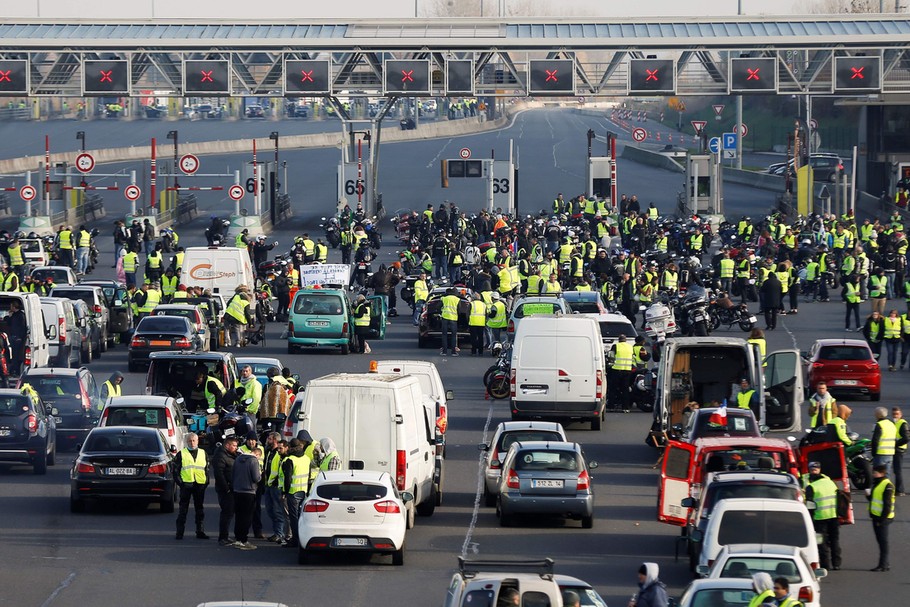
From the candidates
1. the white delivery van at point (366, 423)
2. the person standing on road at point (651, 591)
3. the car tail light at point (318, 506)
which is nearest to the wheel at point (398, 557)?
the car tail light at point (318, 506)

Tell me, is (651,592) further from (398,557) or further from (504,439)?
(504,439)

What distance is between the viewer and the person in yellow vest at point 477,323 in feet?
123

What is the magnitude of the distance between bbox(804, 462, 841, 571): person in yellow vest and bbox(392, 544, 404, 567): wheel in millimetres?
4286

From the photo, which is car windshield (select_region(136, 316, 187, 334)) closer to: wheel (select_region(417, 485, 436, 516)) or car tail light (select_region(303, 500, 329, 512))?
wheel (select_region(417, 485, 436, 516))

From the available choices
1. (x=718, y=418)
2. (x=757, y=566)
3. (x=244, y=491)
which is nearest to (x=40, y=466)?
(x=244, y=491)

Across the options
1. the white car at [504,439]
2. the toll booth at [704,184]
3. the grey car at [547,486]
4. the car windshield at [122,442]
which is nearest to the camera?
the grey car at [547,486]

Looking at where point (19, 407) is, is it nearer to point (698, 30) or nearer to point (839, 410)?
point (839, 410)

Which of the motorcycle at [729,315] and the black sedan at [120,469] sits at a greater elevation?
the motorcycle at [729,315]

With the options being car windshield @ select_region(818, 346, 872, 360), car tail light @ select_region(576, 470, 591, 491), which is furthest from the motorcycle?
car tail light @ select_region(576, 470, 591, 491)

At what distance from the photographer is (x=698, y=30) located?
2224 inches

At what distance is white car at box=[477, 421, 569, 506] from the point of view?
2280 cm

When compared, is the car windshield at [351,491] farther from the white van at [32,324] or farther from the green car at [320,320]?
the green car at [320,320]

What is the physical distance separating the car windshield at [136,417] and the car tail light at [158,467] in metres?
1.88

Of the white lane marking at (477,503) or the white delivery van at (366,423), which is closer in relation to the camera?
the white lane marking at (477,503)
